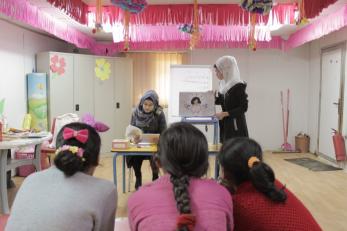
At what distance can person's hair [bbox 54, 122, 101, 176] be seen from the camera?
1315 mm

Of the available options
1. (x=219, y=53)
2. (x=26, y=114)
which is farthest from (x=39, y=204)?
(x=219, y=53)

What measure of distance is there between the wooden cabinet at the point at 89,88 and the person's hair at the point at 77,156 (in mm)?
4552

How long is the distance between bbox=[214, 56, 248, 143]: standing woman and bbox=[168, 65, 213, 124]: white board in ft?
8.42

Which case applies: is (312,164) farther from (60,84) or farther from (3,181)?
(3,181)

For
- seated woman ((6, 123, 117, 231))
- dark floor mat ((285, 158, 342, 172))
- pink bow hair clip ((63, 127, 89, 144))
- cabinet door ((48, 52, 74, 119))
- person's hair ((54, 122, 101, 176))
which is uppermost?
cabinet door ((48, 52, 74, 119))

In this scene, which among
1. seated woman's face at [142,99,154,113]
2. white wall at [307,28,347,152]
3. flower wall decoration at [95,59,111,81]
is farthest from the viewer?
white wall at [307,28,347,152]

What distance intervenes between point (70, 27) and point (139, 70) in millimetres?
1802

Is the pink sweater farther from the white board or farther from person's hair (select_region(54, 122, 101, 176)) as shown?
the white board

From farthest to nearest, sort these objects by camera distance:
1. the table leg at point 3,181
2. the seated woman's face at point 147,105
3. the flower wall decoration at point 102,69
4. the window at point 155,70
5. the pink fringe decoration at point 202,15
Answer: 1. the window at point 155,70
2. the flower wall decoration at point 102,69
3. the pink fringe decoration at point 202,15
4. the seated woman's face at point 147,105
5. the table leg at point 3,181

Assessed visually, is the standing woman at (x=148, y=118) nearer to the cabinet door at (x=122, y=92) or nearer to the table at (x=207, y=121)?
the table at (x=207, y=121)

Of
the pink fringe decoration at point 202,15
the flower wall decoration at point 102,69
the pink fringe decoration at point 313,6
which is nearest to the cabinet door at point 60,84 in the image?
the flower wall decoration at point 102,69

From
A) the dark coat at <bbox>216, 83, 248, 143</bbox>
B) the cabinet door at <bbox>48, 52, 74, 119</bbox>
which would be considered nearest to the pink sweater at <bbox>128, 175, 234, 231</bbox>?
the dark coat at <bbox>216, 83, 248, 143</bbox>

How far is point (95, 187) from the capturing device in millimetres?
1318

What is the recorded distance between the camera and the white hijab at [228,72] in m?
3.60
